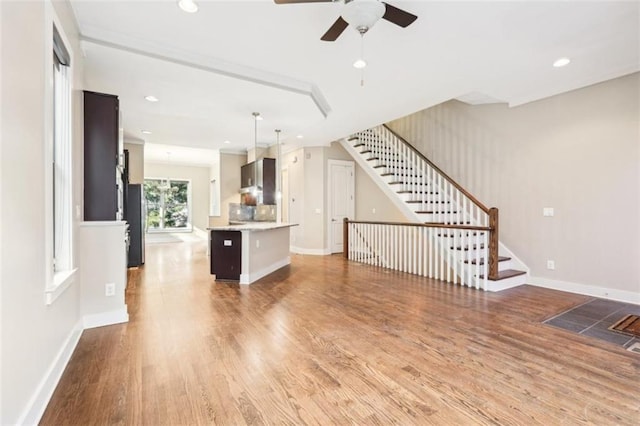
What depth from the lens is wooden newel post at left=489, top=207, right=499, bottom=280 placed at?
14.3 feet

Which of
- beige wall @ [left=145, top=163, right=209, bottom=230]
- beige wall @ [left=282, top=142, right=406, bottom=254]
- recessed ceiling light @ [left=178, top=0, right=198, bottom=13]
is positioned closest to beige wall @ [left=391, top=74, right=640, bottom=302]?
beige wall @ [left=282, top=142, right=406, bottom=254]

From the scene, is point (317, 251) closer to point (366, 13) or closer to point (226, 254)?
point (226, 254)

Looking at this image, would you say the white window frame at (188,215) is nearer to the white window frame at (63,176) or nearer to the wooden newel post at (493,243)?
the white window frame at (63,176)

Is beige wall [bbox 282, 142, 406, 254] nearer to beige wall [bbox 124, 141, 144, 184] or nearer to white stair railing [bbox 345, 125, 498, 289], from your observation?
white stair railing [bbox 345, 125, 498, 289]

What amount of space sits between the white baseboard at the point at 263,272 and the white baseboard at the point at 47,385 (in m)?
2.34

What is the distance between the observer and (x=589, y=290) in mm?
4145

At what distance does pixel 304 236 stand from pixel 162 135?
A: 3.98 metres

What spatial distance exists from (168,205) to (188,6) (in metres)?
11.9

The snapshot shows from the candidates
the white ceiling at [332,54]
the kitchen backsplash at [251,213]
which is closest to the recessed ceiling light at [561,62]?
the white ceiling at [332,54]

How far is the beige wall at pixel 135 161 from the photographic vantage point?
7.31m

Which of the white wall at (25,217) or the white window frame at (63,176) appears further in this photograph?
the white window frame at (63,176)

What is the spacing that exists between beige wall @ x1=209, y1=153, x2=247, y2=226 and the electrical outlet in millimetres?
5435

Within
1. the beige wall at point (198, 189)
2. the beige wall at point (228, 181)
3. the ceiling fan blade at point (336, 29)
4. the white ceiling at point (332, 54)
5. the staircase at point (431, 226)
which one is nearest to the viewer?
the ceiling fan blade at point (336, 29)

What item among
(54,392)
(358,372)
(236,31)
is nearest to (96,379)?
(54,392)
